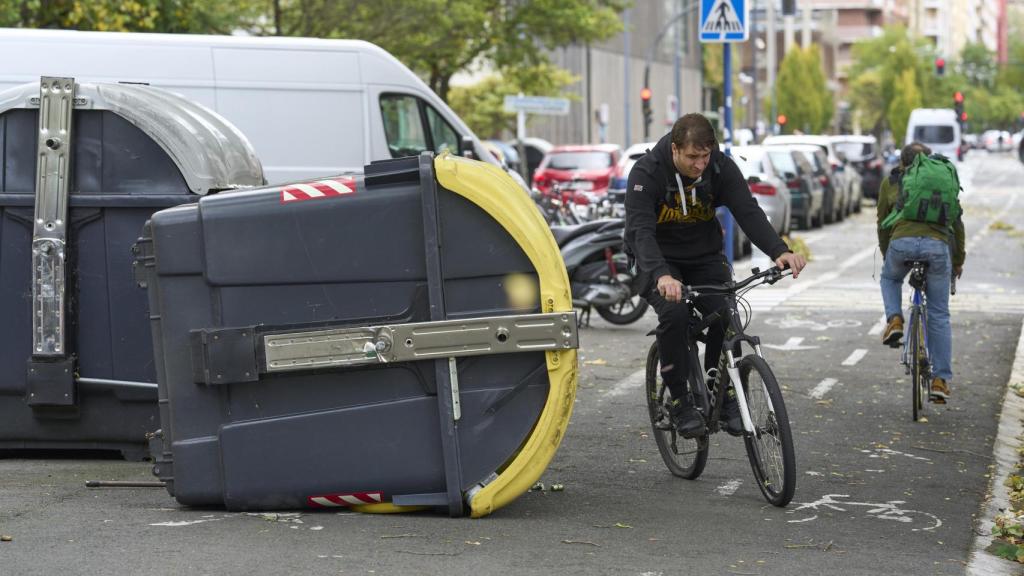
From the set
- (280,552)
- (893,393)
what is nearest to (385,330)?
(280,552)

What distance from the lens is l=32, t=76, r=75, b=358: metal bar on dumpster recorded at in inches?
313

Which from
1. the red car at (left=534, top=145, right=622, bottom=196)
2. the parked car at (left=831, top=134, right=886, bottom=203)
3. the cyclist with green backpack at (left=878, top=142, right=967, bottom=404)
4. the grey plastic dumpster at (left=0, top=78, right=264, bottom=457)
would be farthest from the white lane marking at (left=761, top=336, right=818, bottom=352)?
the parked car at (left=831, top=134, right=886, bottom=203)

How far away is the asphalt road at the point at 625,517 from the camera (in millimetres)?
5977

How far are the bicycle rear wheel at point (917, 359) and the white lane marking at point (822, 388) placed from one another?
88 cm

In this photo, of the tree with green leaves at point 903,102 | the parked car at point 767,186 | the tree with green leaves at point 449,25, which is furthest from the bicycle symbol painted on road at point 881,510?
the tree with green leaves at point 903,102

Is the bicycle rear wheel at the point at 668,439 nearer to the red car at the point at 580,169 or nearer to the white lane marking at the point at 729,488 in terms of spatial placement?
the white lane marking at the point at 729,488

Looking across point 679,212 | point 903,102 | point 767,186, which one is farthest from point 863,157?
point 903,102

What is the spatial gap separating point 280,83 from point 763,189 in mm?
11435

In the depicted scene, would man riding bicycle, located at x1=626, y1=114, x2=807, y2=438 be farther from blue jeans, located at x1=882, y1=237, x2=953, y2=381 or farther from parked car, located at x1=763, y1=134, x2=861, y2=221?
parked car, located at x1=763, y1=134, x2=861, y2=221

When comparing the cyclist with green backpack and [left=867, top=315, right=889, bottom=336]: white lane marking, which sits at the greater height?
the cyclist with green backpack

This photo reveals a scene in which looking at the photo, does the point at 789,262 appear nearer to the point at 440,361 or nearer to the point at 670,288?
the point at 670,288

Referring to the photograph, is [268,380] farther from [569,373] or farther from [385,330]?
[569,373]

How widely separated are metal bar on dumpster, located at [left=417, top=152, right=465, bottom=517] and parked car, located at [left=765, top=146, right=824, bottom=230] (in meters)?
22.9

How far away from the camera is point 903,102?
111 metres
